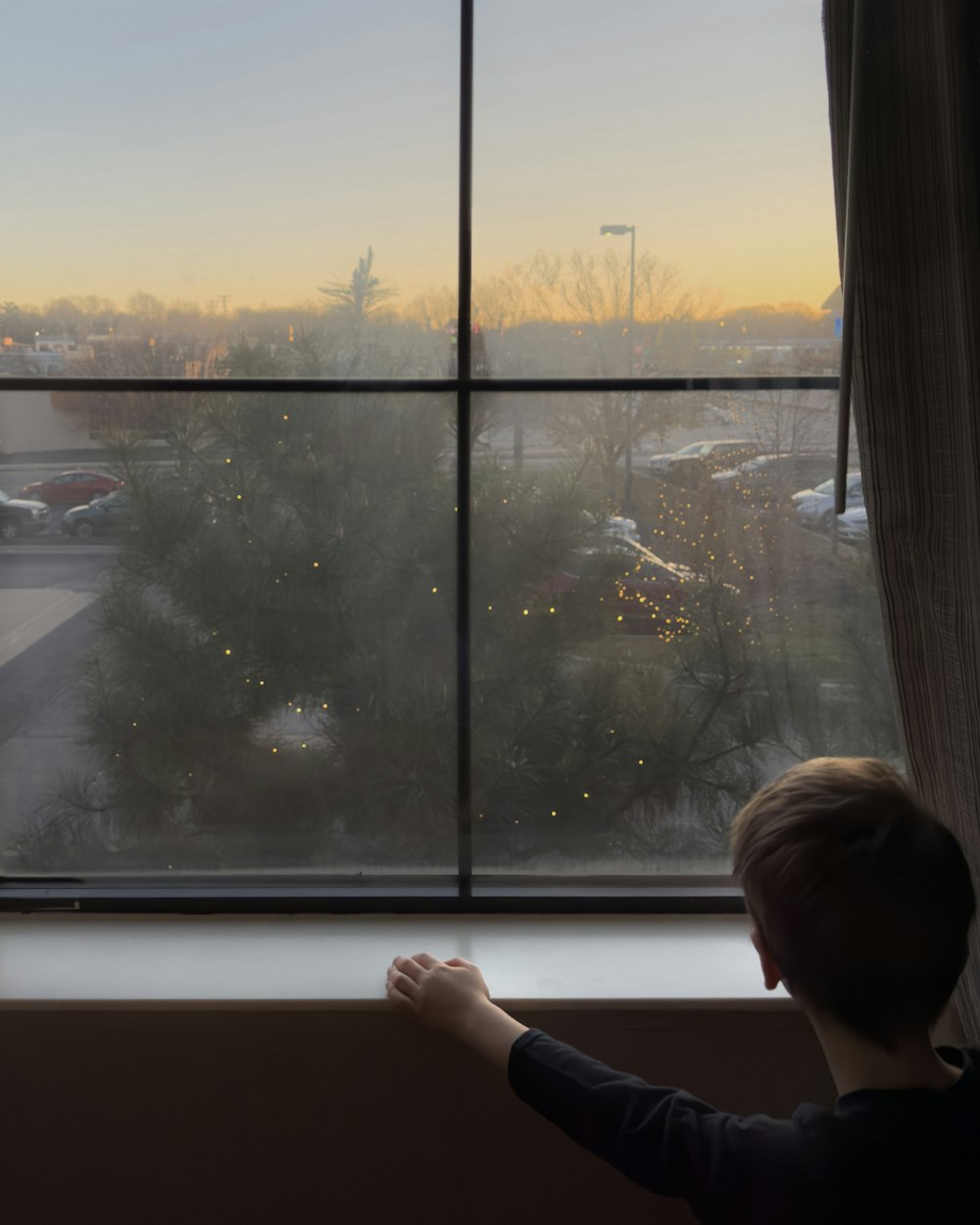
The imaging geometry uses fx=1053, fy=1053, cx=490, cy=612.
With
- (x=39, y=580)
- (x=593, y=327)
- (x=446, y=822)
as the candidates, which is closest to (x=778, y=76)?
(x=593, y=327)

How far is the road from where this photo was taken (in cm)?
177

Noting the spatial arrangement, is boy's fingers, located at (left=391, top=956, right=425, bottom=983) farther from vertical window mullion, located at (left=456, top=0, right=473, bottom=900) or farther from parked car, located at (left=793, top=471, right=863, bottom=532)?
parked car, located at (left=793, top=471, right=863, bottom=532)

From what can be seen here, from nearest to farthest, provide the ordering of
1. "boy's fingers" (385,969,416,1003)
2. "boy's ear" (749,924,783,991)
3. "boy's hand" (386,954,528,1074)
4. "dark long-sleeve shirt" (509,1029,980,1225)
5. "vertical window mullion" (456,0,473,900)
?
"dark long-sleeve shirt" (509,1029,980,1225)
"boy's ear" (749,924,783,991)
"boy's hand" (386,954,528,1074)
"boy's fingers" (385,969,416,1003)
"vertical window mullion" (456,0,473,900)

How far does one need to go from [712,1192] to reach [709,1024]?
488mm

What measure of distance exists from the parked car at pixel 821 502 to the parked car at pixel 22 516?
1.26 meters

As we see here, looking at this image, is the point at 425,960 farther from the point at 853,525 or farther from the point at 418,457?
the point at 853,525

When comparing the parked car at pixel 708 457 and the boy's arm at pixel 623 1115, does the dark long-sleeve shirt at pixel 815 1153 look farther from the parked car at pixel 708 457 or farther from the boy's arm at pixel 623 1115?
the parked car at pixel 708 457

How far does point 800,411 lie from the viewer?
1748mm

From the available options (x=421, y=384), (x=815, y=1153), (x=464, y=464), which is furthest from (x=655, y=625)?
(x=815, y=1153)

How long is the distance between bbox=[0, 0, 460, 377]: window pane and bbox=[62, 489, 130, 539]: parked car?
0.69 ft

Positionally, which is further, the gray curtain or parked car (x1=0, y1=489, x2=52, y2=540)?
parked car (x1=0, y1=489, x2=52, y2=540)

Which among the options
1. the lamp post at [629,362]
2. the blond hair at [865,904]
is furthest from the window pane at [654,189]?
the blond hair at [865,904]

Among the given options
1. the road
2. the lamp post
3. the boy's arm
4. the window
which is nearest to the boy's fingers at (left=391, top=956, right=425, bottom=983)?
the boy's arm

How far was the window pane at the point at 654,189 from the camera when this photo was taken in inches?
66.4
